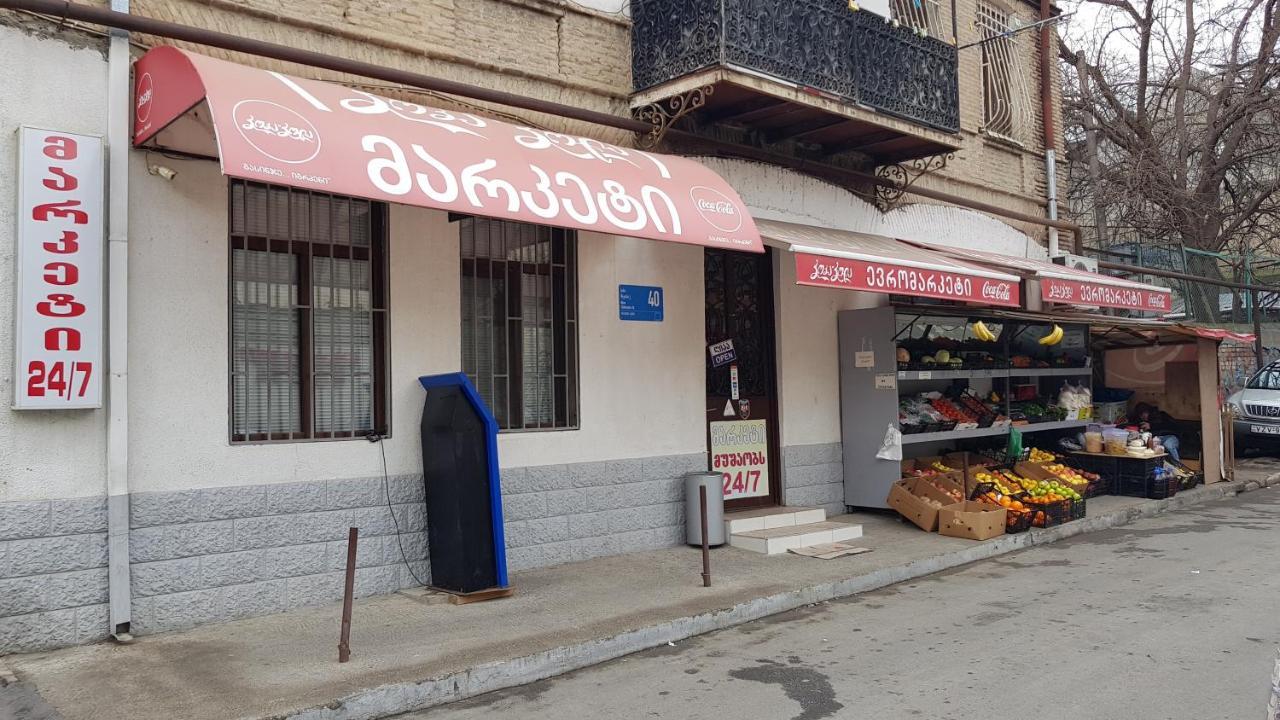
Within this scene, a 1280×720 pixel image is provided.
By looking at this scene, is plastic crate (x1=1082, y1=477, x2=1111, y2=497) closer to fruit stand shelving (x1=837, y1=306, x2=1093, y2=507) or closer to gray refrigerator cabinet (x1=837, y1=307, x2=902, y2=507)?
fruit stand shelving (x1=837, y1=306, x2=1093, y2=507)

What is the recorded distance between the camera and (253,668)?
5652 mm

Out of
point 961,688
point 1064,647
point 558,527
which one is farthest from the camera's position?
point 558,527

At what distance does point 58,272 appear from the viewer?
598 centimetres

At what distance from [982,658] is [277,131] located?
5.62 metres

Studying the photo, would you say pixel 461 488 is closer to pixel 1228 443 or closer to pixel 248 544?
pixel 248 544

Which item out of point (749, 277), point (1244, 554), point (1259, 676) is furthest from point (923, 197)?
point (1259, 676)

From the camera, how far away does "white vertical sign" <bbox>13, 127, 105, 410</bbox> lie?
5875mm

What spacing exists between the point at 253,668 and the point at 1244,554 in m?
9.28

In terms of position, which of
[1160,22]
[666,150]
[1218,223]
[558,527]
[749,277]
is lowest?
[558,527]

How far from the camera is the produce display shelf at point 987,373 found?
11352 millimetres

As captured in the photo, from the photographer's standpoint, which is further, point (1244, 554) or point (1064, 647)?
point (1244, 554)

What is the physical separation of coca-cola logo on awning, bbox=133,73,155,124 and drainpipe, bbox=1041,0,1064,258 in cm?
1414

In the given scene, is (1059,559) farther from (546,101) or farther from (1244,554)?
(546,101)

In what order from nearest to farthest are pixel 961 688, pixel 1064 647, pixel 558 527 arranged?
pixel 961 688 → pixel 1064 647 → pixel 558 527
